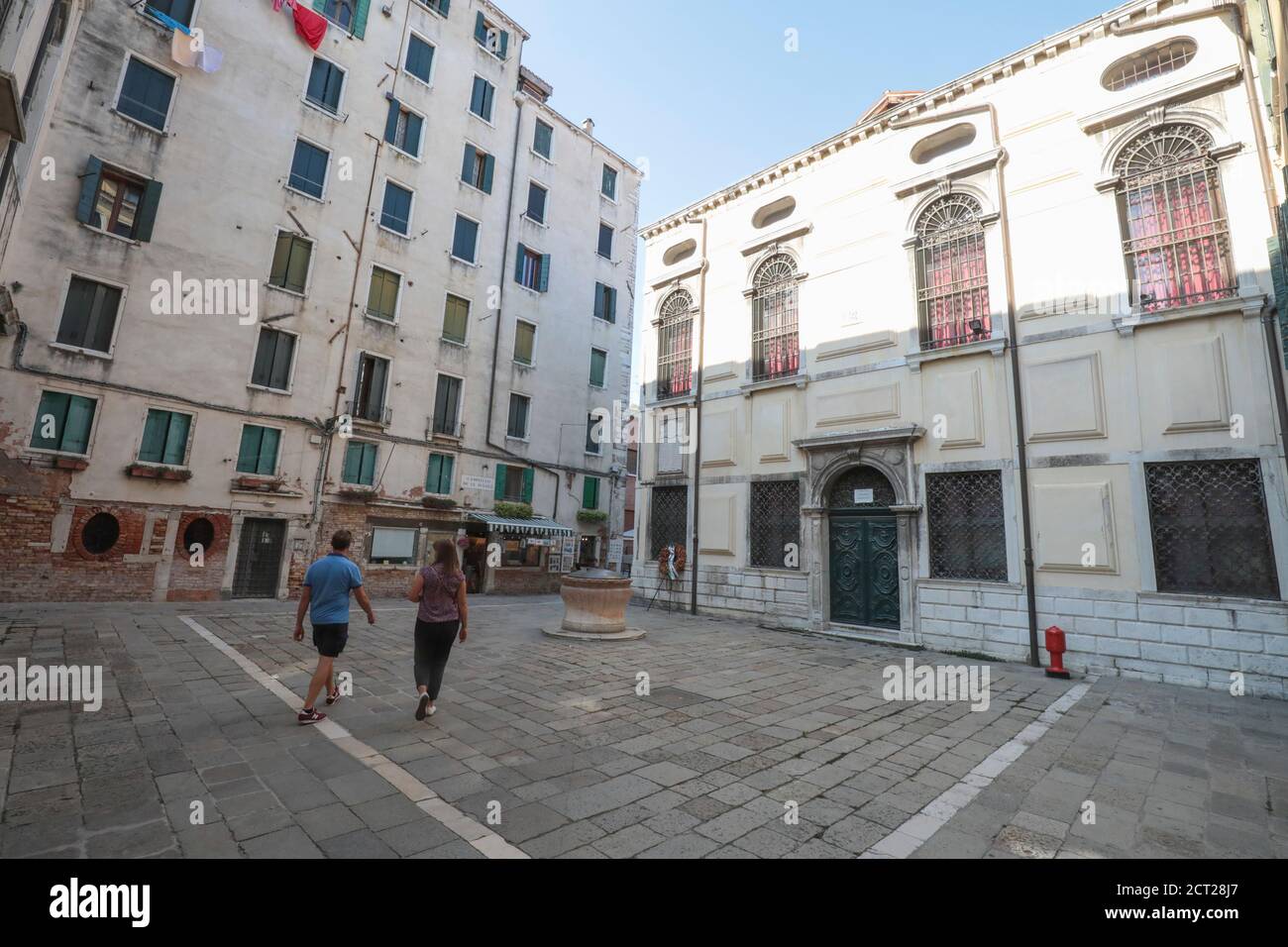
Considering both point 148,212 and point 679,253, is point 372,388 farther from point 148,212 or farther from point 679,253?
point 679,253

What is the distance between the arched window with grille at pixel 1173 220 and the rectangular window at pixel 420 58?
2069cm

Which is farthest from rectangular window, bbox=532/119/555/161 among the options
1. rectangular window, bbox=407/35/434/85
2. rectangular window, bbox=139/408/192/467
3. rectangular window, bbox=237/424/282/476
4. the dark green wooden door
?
the dark green wooden door

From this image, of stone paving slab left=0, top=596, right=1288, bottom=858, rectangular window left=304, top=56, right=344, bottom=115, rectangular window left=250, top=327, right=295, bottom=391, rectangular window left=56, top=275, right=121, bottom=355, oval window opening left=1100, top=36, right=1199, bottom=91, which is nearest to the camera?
stone paving slab left=0, top=596, right=1288, bottom=858

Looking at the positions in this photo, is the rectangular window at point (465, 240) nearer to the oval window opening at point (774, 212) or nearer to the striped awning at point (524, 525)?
the striped awning at point (524, 525)

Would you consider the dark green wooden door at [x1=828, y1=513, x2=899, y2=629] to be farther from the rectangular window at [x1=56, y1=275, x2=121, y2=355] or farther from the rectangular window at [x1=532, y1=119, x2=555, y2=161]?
the rectangular window at [x1=532, y1=119, x2=555, y2=161]

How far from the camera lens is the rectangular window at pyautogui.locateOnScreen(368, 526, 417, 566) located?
17.6m

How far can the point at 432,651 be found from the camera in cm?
558

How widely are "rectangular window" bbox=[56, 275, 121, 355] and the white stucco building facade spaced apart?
1457cm

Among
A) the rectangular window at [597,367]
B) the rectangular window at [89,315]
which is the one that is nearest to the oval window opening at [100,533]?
the rectangular window at [89,315]

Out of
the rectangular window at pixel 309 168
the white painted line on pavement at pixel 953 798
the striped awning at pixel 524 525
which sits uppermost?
the rectangular window at pixel 309 168

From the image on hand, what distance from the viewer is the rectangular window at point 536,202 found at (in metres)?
23.0

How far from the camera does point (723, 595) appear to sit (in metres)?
14.1

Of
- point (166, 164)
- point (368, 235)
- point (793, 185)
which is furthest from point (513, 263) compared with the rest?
point (793, 185)

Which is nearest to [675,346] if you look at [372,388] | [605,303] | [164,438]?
[372,388]
